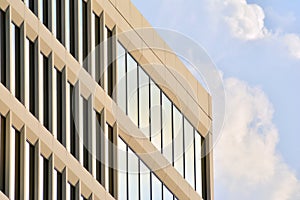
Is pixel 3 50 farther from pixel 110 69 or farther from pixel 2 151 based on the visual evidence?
pixel 110 69

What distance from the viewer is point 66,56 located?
67.4m

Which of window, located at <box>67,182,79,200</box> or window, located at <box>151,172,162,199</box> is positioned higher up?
window, located at <box>151,172,162,199</box>

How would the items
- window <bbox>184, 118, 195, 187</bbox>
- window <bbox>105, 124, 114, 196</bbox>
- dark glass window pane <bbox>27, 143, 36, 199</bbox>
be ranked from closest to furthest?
dark glass window pane <bbox>27, 143, 36, 199</bbox>, window <bbox>105, 124, 114, 196</bbox>, window <bbox>184, 118, 195, 187</bbox>

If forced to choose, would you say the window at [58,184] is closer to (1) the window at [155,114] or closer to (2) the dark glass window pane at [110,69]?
(2) the dark glass window pane at [110,69]

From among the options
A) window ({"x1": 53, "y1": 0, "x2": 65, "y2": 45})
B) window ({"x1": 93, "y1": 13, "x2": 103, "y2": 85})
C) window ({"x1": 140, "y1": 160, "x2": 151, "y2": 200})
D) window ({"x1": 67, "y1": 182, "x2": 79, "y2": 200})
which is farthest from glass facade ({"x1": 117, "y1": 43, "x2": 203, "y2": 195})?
window ({"x1": 67, "y1": 182, "x2": 79, "y2": 200})

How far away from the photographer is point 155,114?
7475 centimetres

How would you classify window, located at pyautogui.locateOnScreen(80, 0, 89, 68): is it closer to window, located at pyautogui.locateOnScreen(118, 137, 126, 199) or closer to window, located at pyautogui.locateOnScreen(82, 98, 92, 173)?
window, located at pyautogui.locateOnScreen(82, 98, 92, 173)

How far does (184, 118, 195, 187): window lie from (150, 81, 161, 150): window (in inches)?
149

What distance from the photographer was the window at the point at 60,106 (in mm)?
66375

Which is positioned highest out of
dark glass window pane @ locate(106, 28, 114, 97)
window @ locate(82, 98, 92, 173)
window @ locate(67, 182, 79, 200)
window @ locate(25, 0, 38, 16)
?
dark glass window pane @ locate(106, 28, 114, 97)

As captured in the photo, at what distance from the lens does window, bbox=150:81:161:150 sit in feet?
244

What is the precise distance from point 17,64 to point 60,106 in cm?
372

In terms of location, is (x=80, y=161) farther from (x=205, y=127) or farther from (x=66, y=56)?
(x=205, y=127)

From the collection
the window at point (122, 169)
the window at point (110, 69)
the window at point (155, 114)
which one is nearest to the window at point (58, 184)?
the window at point (122, 169)
